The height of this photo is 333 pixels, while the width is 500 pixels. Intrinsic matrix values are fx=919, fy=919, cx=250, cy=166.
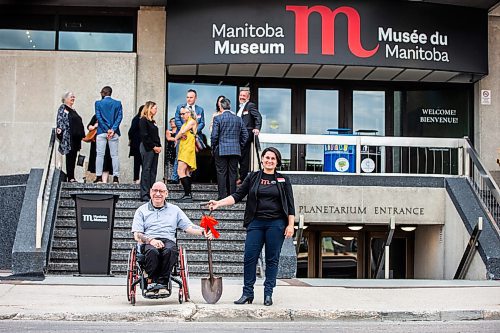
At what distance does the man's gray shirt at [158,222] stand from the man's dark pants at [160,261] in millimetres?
199

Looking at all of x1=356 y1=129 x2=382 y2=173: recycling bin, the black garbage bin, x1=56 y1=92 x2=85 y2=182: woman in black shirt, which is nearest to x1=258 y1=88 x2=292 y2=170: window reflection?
x1=356 y1=129 x2=382 y2=173: recycling bin

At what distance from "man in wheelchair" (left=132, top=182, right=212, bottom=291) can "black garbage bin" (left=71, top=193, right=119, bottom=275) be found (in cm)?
310

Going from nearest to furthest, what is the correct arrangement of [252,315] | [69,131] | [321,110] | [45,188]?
[252,315] → [45,188] → [69,131] → [321,110]

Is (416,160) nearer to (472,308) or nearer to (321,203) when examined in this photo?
(321,203)

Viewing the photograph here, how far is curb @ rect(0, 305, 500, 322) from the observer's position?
379 inches

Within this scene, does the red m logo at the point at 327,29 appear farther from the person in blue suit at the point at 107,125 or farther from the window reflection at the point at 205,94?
the person in blue suit at the point at 107,125

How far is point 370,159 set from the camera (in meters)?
18.6

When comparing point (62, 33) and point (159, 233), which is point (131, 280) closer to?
point (159, 233)

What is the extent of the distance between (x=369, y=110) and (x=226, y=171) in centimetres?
677

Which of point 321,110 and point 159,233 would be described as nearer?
point 159,233

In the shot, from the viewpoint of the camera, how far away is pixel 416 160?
18828mm

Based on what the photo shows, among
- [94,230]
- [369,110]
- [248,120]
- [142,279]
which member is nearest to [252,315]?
[142,279]

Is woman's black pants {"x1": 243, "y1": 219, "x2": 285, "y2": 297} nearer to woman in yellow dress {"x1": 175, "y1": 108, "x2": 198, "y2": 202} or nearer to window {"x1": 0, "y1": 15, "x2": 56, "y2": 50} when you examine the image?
woman in yellow dress {"x1": 175, "y1": 108, "x2": 198, "y2": 202}

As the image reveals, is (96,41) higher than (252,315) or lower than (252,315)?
higher
